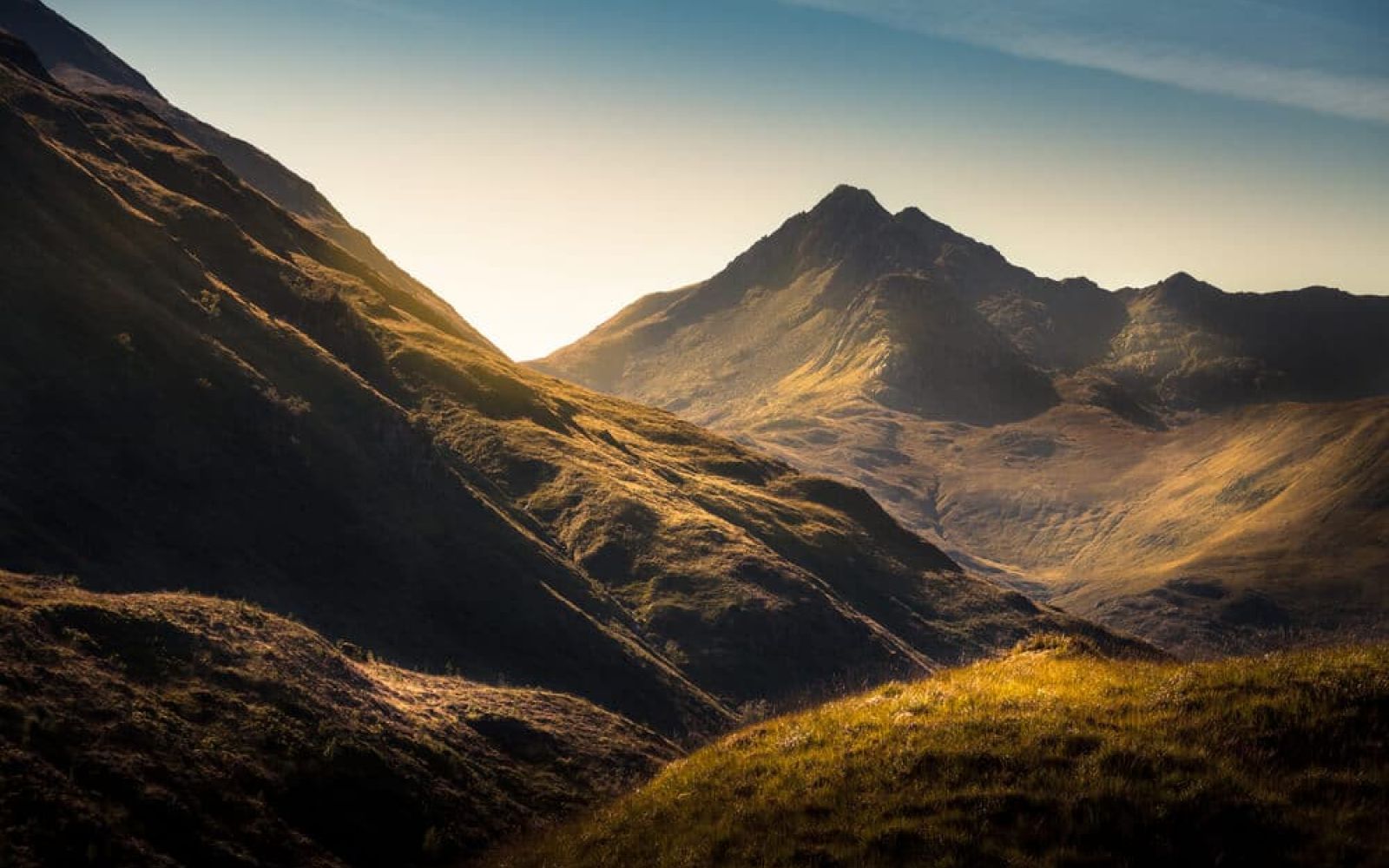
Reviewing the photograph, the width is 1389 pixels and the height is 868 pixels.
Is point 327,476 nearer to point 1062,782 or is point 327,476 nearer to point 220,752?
point 220,752

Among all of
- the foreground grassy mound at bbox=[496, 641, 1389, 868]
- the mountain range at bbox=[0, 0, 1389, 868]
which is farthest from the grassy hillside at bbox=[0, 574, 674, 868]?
the foreground grassy mound at bbox=[496, 641, 1389, 868]

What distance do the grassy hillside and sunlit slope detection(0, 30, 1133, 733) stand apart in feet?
87.4

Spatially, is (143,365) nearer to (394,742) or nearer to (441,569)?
(441,569)

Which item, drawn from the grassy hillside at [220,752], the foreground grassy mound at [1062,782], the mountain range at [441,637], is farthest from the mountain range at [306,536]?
the foreground grassy mound at [1062,782]

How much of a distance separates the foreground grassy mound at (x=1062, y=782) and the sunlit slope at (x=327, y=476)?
54125mm

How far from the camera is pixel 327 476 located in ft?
303

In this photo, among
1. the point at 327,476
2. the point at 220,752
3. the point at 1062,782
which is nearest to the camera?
the point at 1062,782

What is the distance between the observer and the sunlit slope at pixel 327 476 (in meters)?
73.7

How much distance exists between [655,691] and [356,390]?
47794 millimetres

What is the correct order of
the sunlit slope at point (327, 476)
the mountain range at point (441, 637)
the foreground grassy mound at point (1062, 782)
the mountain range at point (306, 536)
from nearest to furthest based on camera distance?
the foreground grassy mound at point (1062, 782) < the mountain range at point (441, 637) < the mountain range at point (306, 536) < the sunlit slope at point (327, 476)

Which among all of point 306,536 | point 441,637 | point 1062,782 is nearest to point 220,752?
point 1062,782

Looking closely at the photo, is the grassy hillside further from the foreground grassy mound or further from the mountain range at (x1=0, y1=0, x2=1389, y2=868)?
the foreground grassy mound

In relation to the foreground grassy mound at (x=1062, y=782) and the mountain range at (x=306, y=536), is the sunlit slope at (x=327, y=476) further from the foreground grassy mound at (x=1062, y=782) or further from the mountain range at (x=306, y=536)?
the foreground grassy mound at (x=1062, y=782)

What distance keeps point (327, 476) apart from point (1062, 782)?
281 ft
